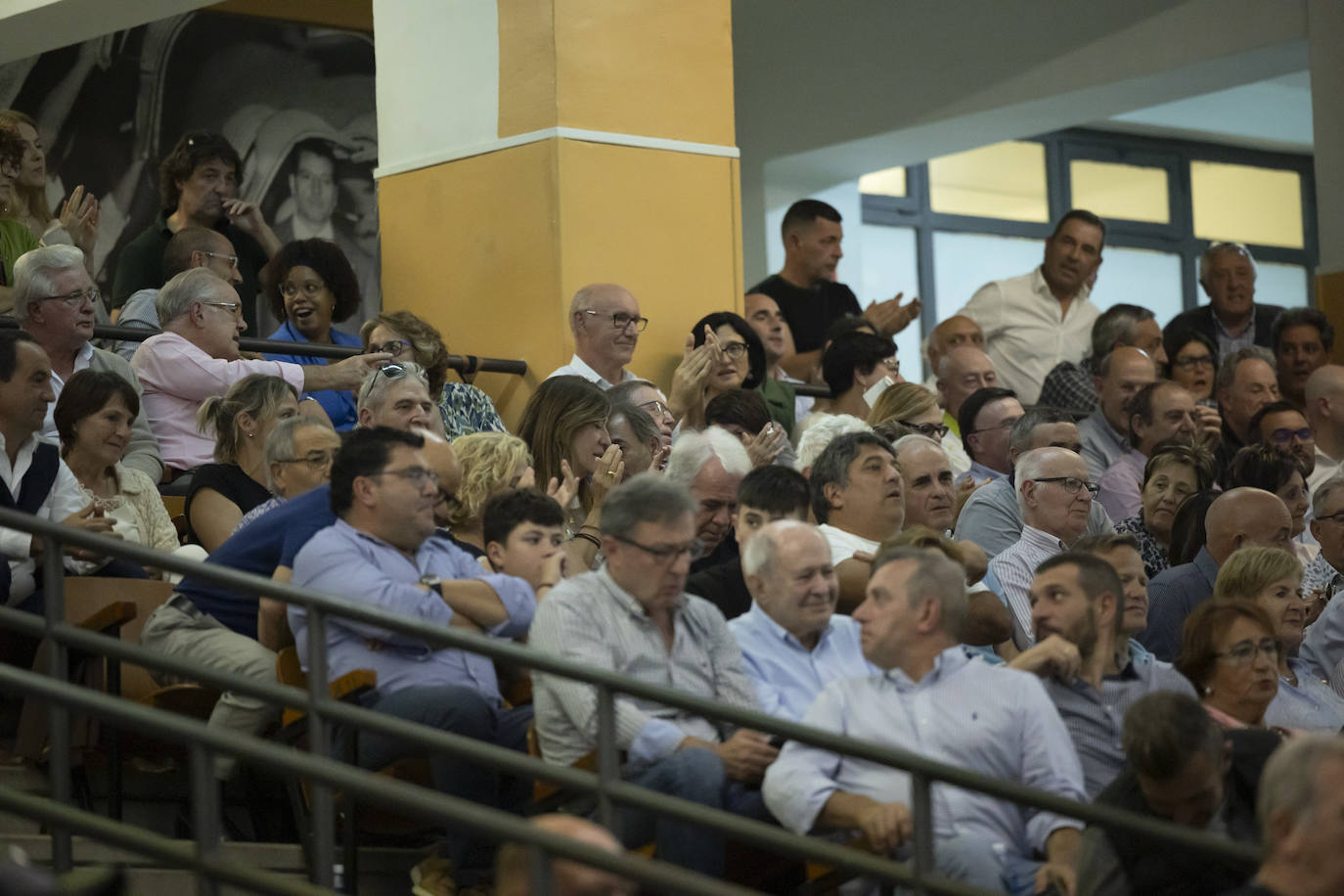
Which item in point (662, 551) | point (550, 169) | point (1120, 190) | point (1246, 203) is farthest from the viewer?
point (1246, 203)

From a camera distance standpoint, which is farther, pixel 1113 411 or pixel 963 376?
pixel 963 376

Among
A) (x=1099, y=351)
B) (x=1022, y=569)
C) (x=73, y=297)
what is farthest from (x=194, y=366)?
(x=1099, y=351)

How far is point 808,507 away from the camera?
17.8 feet

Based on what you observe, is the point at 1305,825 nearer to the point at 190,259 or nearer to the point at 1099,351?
the point at 190,259

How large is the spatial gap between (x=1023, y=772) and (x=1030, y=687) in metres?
0.19

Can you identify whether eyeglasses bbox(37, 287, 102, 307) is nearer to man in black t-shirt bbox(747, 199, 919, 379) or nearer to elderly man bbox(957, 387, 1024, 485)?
elderly man bbox(957, 387, 1024, 485)

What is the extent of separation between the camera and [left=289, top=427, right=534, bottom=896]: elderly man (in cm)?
449

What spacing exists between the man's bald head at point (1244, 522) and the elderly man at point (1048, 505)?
15.8 inches

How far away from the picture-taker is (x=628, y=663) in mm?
4582

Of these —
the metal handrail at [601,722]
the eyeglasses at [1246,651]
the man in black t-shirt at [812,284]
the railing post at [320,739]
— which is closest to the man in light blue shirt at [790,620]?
the eyeglasses at [1246,651]

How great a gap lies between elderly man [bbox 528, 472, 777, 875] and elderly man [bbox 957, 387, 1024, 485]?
2802 mm

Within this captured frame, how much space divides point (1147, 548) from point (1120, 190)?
816 centimetres

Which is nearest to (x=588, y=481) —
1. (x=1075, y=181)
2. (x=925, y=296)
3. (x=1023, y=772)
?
(x=1023, y=772)

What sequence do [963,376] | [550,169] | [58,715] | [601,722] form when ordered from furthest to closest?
[963,376] → [550,169] → [58,715] → [601,722]
